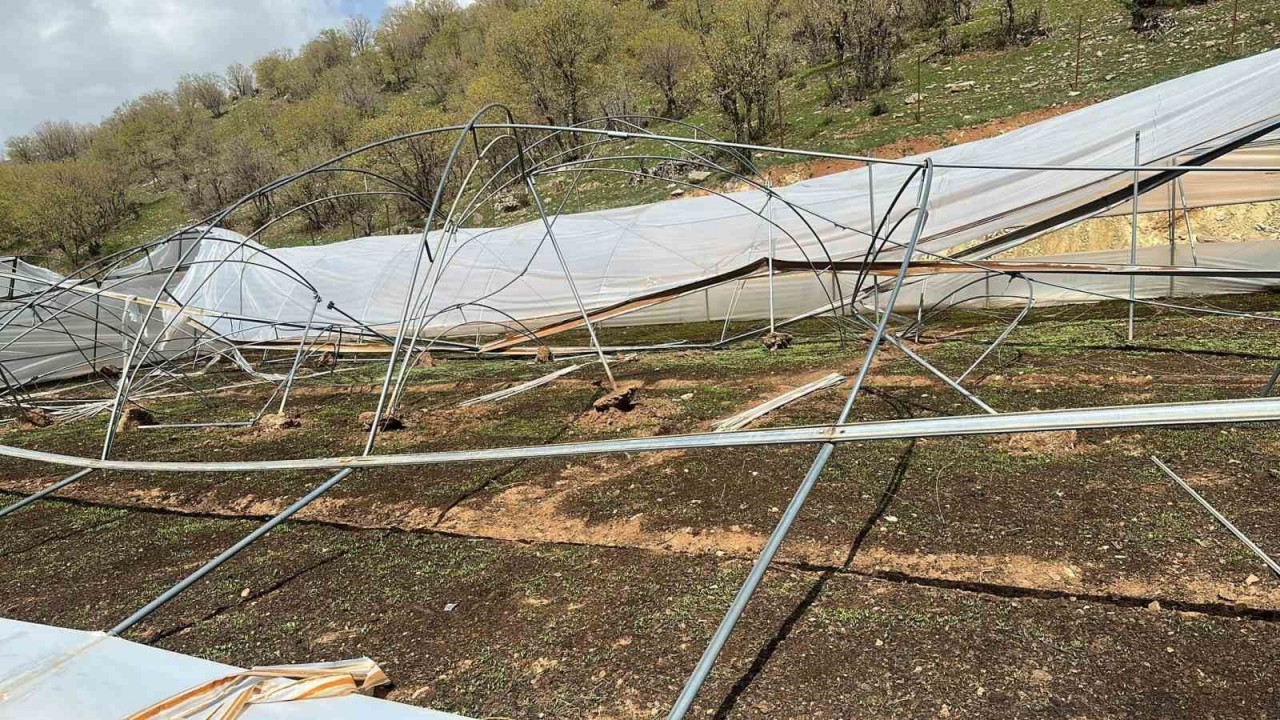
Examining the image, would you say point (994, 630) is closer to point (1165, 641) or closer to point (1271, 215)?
point (1165, 641)

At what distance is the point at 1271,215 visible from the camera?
7949 mm

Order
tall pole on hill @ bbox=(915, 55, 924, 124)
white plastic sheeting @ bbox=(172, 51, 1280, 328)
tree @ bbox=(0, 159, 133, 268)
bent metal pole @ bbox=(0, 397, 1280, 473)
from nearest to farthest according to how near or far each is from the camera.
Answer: bent metal pole @ bbox=(0, 397, 1280, 473) → white plastic sheeting @ bbox=(172, 51, 1280, 328) → tall pole on hill @ bbox=(915, 55, 924, 124) → tree @ bbox=(0, 159, 133, 268)

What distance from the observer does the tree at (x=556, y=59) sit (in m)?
26.2

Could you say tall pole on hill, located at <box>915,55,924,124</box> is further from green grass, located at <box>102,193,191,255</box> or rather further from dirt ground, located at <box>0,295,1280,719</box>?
green grass, located at <box>102,193,191,255</box>

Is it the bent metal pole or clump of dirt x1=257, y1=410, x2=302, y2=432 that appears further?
clump of dirt x1=257, y1=410, x2=302, y2=432

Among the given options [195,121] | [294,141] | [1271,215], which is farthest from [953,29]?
[195,121]

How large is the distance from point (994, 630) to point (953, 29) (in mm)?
26623

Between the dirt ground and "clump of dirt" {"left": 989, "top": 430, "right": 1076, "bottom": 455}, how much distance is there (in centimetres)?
2

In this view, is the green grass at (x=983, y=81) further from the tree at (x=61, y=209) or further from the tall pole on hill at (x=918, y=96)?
the tree at (x=61, y=209)

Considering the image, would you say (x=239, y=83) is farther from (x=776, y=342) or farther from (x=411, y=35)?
(x=776, y=342)

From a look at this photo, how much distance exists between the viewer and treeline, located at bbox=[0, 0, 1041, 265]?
71.2ft

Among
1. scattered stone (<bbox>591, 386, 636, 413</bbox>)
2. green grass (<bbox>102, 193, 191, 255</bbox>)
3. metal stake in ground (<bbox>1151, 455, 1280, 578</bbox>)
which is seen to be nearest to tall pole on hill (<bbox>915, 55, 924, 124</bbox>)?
scattered stone (<bbox>591, 386, 636, 413</bbox>)

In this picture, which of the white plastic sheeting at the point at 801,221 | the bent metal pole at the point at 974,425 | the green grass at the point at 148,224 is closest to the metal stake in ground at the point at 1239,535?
the bent metal pole at the point at 974,425

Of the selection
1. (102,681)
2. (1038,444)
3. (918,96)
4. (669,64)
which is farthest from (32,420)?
(669,64)
